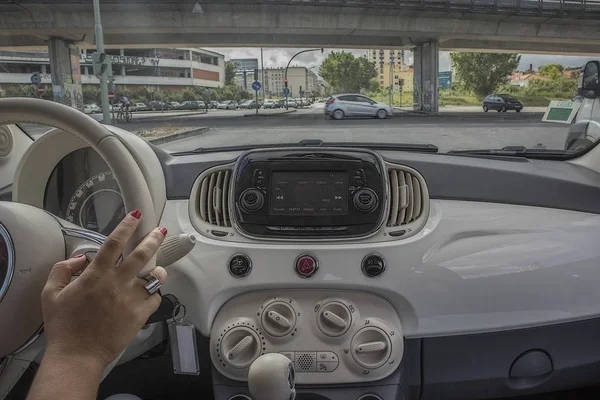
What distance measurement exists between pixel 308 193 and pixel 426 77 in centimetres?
91

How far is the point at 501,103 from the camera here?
237 cm

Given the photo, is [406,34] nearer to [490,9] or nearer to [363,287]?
[490,9]

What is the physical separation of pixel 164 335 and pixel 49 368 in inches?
44.0

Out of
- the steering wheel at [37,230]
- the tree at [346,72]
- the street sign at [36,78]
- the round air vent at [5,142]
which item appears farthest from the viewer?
the tree at [346,72]

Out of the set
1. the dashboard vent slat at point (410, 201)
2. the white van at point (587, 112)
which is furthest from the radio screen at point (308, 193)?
the white van at point (587, 112)

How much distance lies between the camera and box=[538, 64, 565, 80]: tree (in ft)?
7.78

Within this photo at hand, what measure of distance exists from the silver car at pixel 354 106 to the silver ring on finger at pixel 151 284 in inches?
61.3

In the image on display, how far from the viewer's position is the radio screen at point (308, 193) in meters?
2.00

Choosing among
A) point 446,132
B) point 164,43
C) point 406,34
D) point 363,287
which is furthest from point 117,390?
point 406,34

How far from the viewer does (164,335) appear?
2102 millimetres

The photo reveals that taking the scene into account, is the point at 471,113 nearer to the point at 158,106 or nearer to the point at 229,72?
the point at 229,72

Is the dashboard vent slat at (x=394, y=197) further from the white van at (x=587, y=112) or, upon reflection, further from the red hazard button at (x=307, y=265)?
the white van at (x=587, y=112)

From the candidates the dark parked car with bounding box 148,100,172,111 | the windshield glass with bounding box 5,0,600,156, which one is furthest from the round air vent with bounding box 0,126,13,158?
the dark parked car with bounding box 148,100,172,111

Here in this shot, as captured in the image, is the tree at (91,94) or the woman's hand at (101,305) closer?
the woman's hand at (101,305)
